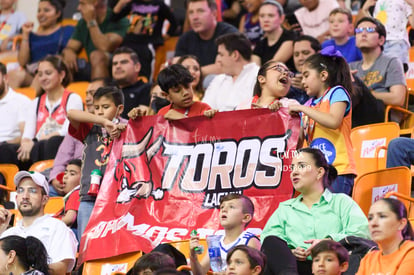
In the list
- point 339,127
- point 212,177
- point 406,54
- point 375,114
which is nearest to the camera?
point 339,127

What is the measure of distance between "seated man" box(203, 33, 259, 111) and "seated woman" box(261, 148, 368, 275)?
300 cm

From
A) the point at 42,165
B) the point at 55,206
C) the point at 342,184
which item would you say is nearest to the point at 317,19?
the point at 42,165

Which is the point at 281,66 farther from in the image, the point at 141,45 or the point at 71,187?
the point at 141,45

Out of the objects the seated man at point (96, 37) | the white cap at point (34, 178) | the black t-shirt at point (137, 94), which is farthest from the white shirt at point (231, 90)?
the seated man at point (96, 37)

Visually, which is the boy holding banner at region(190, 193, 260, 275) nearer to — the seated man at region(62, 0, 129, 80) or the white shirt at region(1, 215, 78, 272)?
the white shirt at region(1, 215, 78, 272)

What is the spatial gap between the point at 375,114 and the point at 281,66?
1297 millimetres

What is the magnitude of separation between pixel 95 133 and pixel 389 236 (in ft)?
10.9

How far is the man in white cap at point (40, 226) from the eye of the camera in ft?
22.9

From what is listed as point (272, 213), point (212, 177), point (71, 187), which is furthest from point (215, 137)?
point (71, 187)

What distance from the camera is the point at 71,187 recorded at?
27.6 ft

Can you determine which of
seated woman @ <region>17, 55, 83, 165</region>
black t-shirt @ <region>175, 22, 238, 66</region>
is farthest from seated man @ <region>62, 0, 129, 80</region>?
seated woman @ <region>17, 55, 83, 165</region>

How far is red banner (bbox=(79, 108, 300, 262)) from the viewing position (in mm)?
7105

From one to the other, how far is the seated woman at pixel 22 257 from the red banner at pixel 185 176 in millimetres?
711

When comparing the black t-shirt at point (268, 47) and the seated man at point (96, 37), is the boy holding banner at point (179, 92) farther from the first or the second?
the seated man at point (96, 37)
